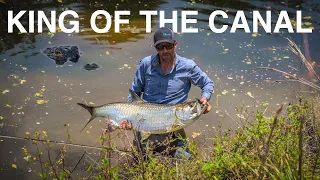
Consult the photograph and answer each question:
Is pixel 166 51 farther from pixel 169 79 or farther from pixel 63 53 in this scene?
pixel 63 53

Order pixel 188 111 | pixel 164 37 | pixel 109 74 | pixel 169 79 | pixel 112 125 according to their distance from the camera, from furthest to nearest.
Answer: pixel 109 74, pixel 169 79, pixel 164 37, pixel 112 125, pixel 188 111

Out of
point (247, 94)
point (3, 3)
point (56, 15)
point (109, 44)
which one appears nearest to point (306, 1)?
point (247, 94)

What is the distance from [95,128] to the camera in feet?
21.8

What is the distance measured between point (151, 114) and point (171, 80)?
2.52ft

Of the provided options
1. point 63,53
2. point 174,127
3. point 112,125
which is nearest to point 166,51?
point 174,127

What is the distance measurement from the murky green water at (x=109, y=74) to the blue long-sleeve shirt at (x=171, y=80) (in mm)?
681

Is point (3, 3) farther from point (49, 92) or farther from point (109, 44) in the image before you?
point (49, 92)

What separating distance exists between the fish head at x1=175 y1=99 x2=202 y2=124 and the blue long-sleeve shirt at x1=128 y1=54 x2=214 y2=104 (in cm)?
62

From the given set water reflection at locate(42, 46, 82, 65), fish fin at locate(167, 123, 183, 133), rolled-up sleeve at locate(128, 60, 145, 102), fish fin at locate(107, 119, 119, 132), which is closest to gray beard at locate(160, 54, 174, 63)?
rolled-up sleeve at locate(128, 60, 145, 102)

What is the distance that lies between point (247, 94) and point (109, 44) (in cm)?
430

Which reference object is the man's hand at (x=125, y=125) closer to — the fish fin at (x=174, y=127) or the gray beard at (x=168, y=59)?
the fish fin at (x=174, y=127)

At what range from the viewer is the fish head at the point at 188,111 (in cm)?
420

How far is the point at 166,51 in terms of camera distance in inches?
184

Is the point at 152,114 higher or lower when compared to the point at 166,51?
lower
